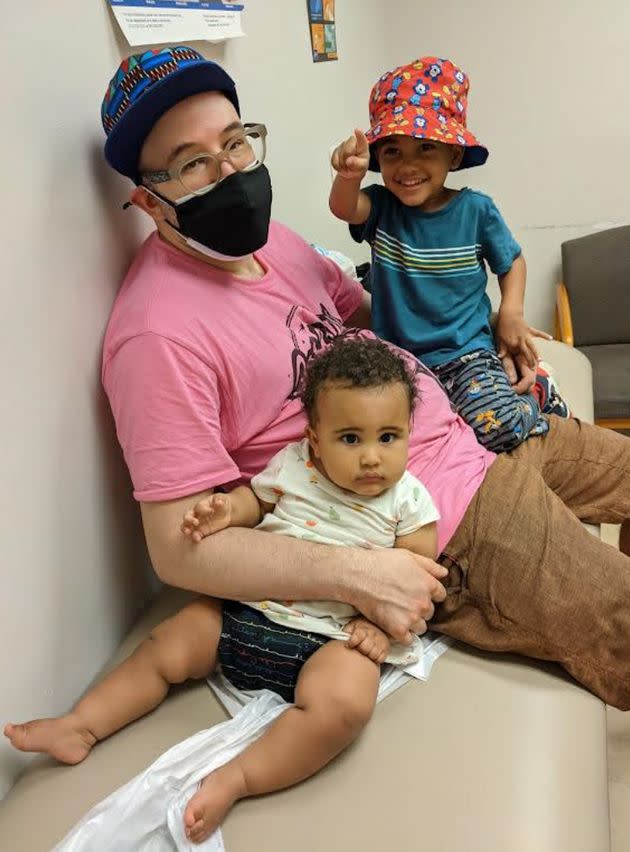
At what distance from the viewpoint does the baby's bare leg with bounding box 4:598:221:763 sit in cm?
107

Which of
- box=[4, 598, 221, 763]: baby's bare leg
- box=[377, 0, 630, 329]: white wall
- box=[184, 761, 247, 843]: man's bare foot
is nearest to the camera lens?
box=[184, 761, 247, 843]: man's bare foot

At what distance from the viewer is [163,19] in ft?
4.60

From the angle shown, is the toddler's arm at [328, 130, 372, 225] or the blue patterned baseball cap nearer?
the blue patterned baseball cap

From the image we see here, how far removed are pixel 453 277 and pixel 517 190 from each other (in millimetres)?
1786

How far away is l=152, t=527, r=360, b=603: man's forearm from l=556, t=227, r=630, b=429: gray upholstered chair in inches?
85.4

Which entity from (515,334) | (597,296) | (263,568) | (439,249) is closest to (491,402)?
(515,334)

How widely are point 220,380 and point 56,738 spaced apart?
0.63 metres

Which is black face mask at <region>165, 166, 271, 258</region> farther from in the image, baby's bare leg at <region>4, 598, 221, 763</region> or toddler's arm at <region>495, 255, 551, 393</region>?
toddler's arm at <region>495, 255, 551, 393</region>

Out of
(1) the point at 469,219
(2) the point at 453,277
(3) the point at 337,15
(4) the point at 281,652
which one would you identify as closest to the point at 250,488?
(4) the point at 281,652

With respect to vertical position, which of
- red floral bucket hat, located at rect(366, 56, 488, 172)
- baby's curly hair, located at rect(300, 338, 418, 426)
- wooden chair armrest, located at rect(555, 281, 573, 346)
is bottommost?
wooden chair armrest, located at rect(555, 281, 573, 346)

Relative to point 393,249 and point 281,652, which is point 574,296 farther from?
point 281,652

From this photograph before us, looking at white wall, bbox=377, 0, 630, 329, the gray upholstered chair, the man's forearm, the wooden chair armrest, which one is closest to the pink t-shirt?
the man's forearm

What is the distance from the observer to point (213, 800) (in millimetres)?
959

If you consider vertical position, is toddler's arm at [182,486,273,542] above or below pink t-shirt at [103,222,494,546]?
below
